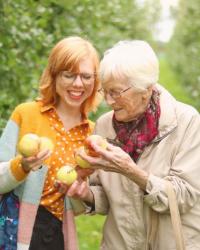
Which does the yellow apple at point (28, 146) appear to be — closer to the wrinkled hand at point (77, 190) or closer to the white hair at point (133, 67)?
the wrinkled hand at point (77, 190)

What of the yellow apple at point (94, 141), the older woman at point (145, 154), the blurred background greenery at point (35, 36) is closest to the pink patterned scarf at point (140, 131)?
the older woman at point (145, 154)

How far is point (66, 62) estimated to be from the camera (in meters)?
3.14

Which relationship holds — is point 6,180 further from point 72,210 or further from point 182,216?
point 182,216

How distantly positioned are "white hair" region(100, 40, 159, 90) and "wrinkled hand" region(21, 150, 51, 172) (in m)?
0.40

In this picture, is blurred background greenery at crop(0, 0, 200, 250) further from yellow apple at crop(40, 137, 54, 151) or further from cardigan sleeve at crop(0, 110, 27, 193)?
yellow apple at crop(40, 137, 54, 151)

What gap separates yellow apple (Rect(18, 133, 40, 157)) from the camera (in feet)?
9.34

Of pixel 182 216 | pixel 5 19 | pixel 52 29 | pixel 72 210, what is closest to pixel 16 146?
pixel 72 210

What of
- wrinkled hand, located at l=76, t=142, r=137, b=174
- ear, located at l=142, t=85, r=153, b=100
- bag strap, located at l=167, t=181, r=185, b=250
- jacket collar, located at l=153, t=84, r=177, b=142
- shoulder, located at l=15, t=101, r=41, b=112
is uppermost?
ear, located at l=142, t=85, r=153, b=100

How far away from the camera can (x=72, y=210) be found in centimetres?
321

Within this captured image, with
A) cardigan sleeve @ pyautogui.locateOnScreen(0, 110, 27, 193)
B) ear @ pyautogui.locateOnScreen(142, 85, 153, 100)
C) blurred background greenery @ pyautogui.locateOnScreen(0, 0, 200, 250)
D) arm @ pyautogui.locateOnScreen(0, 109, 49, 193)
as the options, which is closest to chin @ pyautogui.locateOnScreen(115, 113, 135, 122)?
ear @ pyautogui.locateOnScreen(142, 85, 153, 100)

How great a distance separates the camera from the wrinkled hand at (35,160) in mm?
2861

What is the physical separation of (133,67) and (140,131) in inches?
11.1

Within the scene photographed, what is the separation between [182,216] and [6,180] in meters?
0.79

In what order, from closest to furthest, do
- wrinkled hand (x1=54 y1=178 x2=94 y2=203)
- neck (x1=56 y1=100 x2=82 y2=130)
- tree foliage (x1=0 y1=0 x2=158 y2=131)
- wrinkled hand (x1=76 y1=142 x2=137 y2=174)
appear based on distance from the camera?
1. wrinkled hand (x1=76 y1=142 x2=137 y2=174)
2. wrinkled hand (x1=54 y1=178 x2=94 y2=203)
3. neck (x1=56 y1=100 x2=82 y2=130)
4. tree foliage (x1=0 y1=0 x2=158 y2=131)
